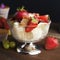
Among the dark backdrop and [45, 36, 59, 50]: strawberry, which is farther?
the dark backdrop

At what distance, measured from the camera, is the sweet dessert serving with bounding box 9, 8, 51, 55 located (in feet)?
3.30

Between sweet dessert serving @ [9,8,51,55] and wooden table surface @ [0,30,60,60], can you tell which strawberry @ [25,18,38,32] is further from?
wooden table surface @ [0,30,60,60]

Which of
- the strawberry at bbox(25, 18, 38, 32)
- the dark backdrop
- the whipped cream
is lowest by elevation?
the dark backdrop

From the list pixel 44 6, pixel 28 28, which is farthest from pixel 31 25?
pixel 44 6

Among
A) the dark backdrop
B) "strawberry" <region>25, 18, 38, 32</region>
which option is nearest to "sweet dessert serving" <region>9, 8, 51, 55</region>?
"strawberry" <region>25, 18, 38, 32</region>

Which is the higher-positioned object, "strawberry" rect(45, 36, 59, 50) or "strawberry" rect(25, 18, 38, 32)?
"strawberry" rect(25, 18, 38, 32)

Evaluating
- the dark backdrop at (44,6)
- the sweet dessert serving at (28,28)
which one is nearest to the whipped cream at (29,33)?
the sweet dessert serving at (28,28)

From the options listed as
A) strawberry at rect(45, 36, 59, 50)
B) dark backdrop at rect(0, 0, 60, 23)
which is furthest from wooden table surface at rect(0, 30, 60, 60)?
dark backdrop at rect(0, 0, 60, 23)

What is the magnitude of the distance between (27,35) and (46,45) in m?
0.13

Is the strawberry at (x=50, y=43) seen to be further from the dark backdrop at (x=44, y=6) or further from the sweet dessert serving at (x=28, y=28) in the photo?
the dark backdrop at (x=44, y=6)

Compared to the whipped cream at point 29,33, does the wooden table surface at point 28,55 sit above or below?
below

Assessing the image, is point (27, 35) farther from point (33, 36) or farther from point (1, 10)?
point (1, 10)

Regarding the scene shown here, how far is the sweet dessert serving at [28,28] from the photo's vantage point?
3.30 ft

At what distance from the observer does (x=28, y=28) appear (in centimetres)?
100
